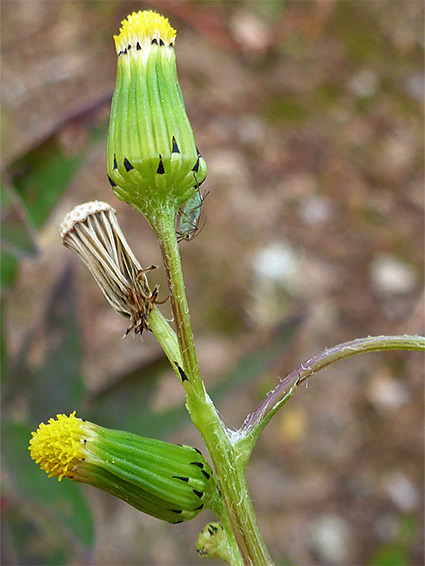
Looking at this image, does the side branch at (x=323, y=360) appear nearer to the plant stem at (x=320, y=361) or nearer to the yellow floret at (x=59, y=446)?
the plant stem at (x=320, y=361)

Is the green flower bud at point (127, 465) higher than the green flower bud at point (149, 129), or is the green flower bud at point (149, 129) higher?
the green flower bud at point (149, 129)

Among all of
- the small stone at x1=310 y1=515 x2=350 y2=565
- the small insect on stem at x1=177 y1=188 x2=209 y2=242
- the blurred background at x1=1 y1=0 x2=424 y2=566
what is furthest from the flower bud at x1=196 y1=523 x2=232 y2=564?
the small stone at x1=310 y1=515 x2=350 y2=565

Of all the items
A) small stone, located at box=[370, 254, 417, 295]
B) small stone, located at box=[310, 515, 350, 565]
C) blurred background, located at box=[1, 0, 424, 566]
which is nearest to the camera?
blurred background, located at box=[1, 0, 424, 566]

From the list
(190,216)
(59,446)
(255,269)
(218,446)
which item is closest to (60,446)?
(59,446)

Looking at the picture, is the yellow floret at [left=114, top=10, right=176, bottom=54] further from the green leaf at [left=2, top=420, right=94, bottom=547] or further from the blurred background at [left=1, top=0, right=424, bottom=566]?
the green leaf at [left=2, top=420, right=94, bottom=547]

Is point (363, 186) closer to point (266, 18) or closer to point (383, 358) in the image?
point (383, 358)

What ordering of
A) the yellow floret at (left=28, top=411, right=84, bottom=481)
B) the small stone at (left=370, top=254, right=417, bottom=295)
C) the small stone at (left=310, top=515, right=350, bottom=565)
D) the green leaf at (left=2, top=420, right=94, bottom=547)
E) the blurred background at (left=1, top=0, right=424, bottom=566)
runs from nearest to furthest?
1. the yellow floret at (left=28, top=411, right=84, bottom=481)
2. the green leaf at (left=2, top=420, right=94, bottom=547)
3. the blurred background at (left=1, top=0, right=424, bottom=566)
4. the small stone at (left=310, top=515, right=350, bottom=565)
5. the small stone at (left=370, top=254, right=417, bottom=295)

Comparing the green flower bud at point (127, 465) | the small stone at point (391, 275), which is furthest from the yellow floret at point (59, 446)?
the small stone at point (391, 275)
